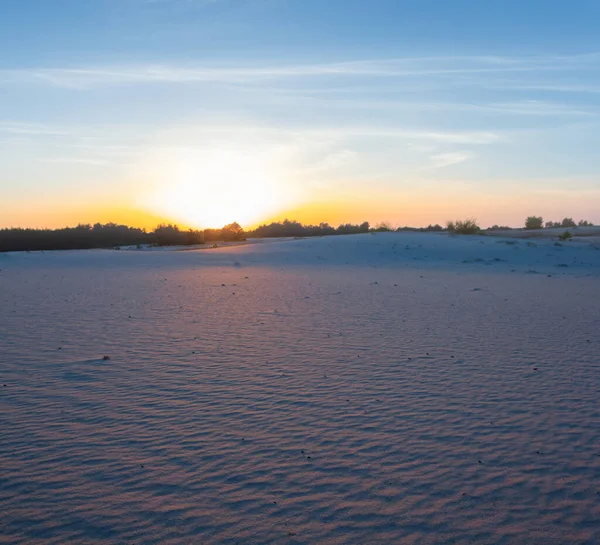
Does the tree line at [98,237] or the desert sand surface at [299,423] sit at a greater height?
the tree line at [98,237]

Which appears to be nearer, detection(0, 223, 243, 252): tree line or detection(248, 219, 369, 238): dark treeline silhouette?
detection(0, 223, 243, 252): tree line

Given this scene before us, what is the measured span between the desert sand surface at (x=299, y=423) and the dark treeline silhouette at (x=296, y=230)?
37103 mm

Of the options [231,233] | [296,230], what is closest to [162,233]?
[231,233]

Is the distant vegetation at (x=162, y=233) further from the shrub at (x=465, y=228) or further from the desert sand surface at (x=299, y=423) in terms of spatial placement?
the desert sand surface at (x=299, y=423)

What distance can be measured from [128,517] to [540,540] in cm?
231

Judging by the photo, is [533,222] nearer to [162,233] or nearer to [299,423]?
[162,233]

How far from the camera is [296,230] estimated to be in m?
51.2

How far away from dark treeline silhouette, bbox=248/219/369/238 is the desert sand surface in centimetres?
3710

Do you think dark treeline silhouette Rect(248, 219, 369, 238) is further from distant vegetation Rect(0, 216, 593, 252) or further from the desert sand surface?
the desert sand surface

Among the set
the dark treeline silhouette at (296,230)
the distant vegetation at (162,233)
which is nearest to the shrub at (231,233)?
the distant vegetation at (162,233)

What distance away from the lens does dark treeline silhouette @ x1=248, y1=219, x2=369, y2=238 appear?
48.2 meters

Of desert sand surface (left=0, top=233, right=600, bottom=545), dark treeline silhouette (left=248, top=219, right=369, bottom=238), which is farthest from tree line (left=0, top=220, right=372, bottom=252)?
desert sand surface (left=0, top=233, right=600, bottom=545)

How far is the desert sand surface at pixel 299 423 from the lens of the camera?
3.45 m

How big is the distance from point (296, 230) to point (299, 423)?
1832 inches
